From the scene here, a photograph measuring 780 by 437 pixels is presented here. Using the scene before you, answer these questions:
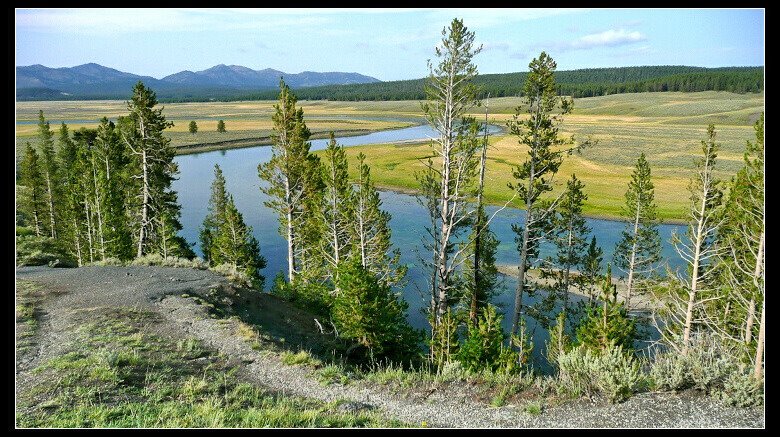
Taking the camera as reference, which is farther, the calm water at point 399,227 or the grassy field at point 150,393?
the calm water at point 399,227

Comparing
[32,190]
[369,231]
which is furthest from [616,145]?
[32,190]

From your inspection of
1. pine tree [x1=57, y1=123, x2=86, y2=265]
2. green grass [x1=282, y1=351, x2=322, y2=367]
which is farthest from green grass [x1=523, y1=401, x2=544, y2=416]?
pine tree [x1=57, y1=123, x2=86, y2=265]

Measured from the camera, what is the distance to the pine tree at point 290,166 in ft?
89.6

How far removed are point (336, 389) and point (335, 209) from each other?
1525cm

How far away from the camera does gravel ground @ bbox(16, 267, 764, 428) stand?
951cm

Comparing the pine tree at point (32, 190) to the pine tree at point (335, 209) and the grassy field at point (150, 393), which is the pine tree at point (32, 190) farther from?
the grassy field at point (150, 393)

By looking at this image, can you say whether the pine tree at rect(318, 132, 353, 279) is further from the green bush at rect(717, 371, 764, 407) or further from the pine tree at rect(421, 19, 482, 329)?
the green bush at rect(717, 371, 764, 407)

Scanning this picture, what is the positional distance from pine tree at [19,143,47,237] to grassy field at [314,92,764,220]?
124 feet

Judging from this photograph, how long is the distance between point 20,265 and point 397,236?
1199 inches

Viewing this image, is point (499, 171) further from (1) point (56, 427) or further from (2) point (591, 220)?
(1) point (56, 427)

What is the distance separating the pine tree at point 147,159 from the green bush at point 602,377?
2585 centimetres

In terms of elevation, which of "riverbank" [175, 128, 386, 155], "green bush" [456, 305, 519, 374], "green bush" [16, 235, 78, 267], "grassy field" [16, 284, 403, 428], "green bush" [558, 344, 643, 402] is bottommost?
"green bush" [456, 305, 519, 374]

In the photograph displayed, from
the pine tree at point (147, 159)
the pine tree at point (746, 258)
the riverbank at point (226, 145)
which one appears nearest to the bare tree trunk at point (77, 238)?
the pine tree at point (147, 159)

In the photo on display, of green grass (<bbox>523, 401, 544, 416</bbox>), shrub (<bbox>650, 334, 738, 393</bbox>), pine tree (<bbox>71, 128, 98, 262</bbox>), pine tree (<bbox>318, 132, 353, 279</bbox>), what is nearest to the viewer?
shrub (<bbox>650, 334, 738, 393</bbox>)
